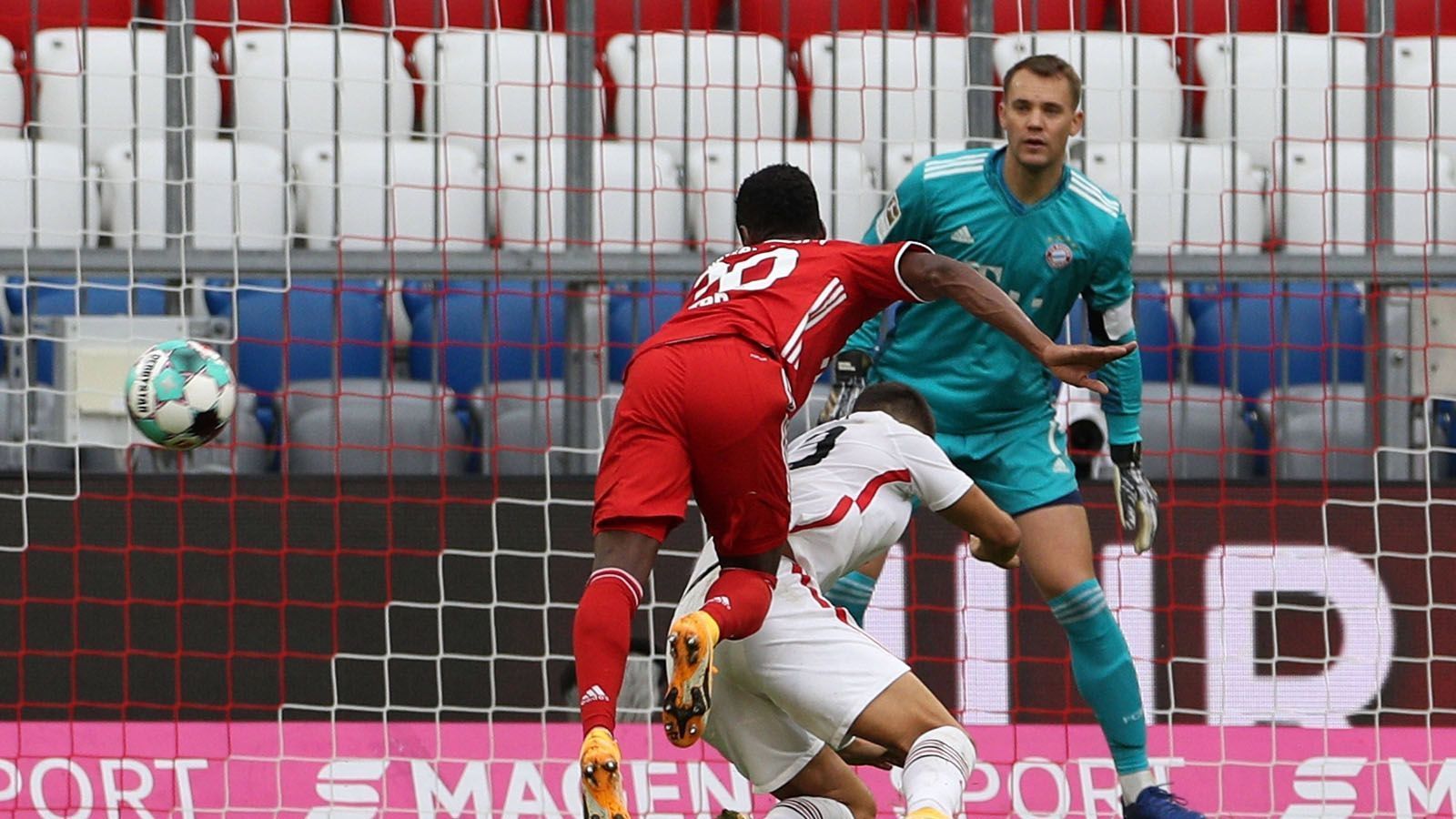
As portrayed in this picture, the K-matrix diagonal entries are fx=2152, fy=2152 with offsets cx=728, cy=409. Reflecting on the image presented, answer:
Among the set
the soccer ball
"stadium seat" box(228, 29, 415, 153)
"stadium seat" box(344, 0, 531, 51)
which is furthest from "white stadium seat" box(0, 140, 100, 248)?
the soccer ball

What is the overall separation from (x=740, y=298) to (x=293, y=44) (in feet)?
11.5

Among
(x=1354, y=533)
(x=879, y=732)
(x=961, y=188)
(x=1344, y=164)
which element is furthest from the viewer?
(x=1344, y=164)

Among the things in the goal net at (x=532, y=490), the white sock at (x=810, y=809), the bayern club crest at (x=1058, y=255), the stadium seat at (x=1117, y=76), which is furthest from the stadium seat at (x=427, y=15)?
the white sock at (x=810, y=809)

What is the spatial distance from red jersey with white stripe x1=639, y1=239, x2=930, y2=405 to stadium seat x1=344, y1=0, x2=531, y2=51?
128 inches

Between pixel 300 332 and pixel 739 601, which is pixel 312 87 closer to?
pixel 300 332

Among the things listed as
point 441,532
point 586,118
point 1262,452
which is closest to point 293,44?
point 586,118

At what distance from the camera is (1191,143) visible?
782cm

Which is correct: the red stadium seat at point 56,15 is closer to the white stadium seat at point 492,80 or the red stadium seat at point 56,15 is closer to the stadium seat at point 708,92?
the white stadium seat at point 492,80

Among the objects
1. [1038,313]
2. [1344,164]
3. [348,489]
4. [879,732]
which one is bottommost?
[879,732]

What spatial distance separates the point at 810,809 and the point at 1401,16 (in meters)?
4.87

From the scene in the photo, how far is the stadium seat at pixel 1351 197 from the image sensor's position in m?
7.44

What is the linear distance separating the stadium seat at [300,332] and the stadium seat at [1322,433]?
3069mm

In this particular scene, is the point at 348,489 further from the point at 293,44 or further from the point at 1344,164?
the point at 1344,164

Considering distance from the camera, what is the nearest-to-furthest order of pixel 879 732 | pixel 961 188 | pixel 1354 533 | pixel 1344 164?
pixel 879 732 < pixel 961 188 < pixel 1354 533 < pixel 1344 164
